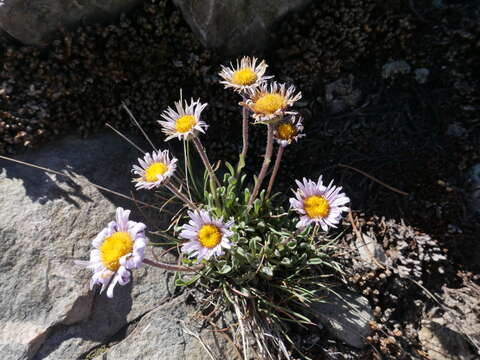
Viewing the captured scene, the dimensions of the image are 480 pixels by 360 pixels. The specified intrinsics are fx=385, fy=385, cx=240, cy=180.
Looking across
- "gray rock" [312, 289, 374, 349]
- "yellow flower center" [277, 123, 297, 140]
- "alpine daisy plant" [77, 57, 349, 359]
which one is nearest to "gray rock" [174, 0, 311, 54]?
"alpine daisy plant" [77, 57, 349, 359]

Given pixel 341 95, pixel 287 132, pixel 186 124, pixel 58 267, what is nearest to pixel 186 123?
pixel 186 124

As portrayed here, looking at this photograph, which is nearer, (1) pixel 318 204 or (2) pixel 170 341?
(1) pixel 318 204

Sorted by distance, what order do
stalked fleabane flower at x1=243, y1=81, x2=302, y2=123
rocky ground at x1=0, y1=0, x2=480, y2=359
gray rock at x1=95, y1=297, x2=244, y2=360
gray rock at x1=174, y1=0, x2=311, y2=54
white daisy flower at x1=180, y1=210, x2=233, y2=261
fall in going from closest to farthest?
white daisy flower at x1=180, y1=210, x2=233, y2=261 → stalked fleabane flower at x1=243, y1=81, x2=302, y2=123 → gray rock at x1=95, y1=297, x2=244, y2=360 → rocky ground at x1=0, y1=0, x2=480, y2=359 → gray rock at x1=174, y1=0, x2=311, y2=54

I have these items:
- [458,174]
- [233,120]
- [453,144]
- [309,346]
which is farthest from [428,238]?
[233,120]

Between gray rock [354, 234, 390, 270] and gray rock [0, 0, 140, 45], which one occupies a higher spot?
gray rock [0, 0, 140, 45]

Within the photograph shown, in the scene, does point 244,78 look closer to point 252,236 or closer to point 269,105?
point 269,105

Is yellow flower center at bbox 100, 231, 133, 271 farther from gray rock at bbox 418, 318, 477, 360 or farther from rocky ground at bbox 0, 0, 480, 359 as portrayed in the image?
gray rock at bbox 418, 318, 477, 360

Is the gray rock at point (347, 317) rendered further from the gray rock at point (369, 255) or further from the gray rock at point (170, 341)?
the gray rock at point (170, 341)
